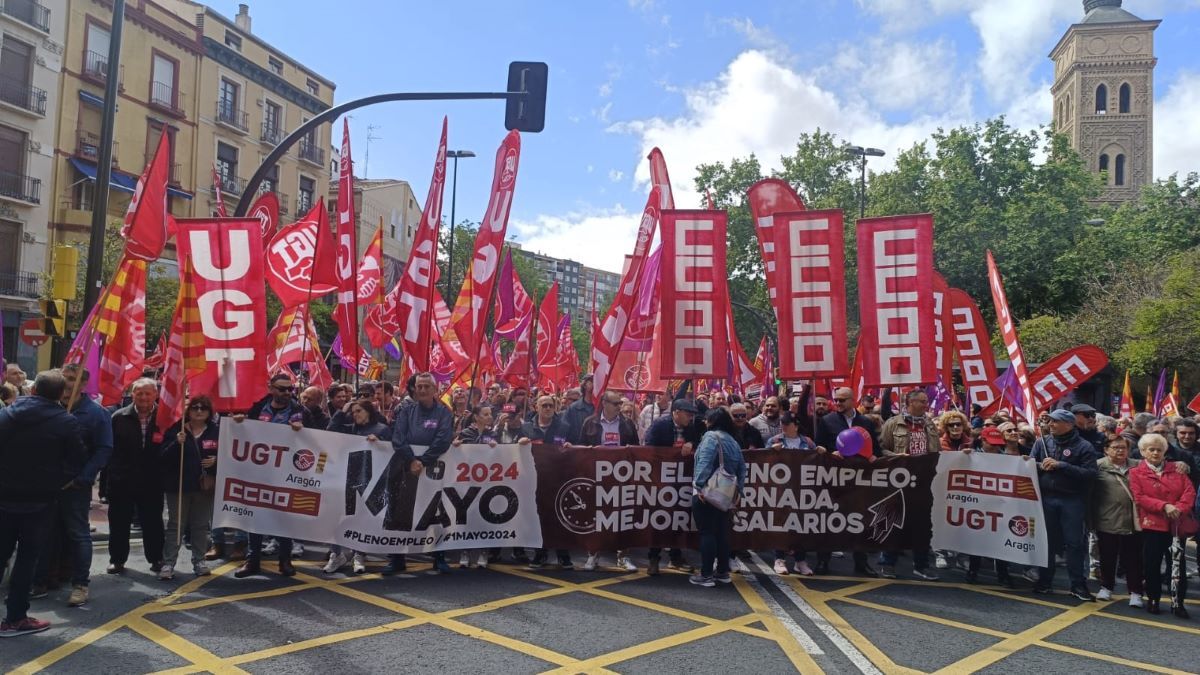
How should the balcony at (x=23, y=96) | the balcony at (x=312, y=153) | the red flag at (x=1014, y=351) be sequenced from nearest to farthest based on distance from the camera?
1. the red flag at (x=1014, y=351)
2. the balcony at (x=23, y=96)
3. the balcony at (x=312, y=153)

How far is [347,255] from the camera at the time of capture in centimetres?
1017

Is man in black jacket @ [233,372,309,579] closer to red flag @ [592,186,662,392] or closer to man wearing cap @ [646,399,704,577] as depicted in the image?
red flag @ [592,186,662,392]

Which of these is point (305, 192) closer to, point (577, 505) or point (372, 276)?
point (372, 276)

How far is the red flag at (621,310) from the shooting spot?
928 centimetres

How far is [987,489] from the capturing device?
311 inches

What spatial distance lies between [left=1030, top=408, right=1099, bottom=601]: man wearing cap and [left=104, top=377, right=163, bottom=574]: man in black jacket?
776cm

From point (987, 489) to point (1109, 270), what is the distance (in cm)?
2974

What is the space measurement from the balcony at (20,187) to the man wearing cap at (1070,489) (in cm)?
3028

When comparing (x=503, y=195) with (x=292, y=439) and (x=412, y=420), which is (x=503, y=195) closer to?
(x=412, y=420)

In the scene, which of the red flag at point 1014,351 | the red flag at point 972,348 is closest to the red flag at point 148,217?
the red flag at point 1014,351

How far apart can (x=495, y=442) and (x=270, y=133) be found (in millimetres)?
35476

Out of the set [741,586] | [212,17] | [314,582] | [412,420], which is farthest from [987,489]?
[212,17]

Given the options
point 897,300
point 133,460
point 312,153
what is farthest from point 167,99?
point 897,300

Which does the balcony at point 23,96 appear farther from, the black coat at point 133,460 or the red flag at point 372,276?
the black coat at point 133,460
